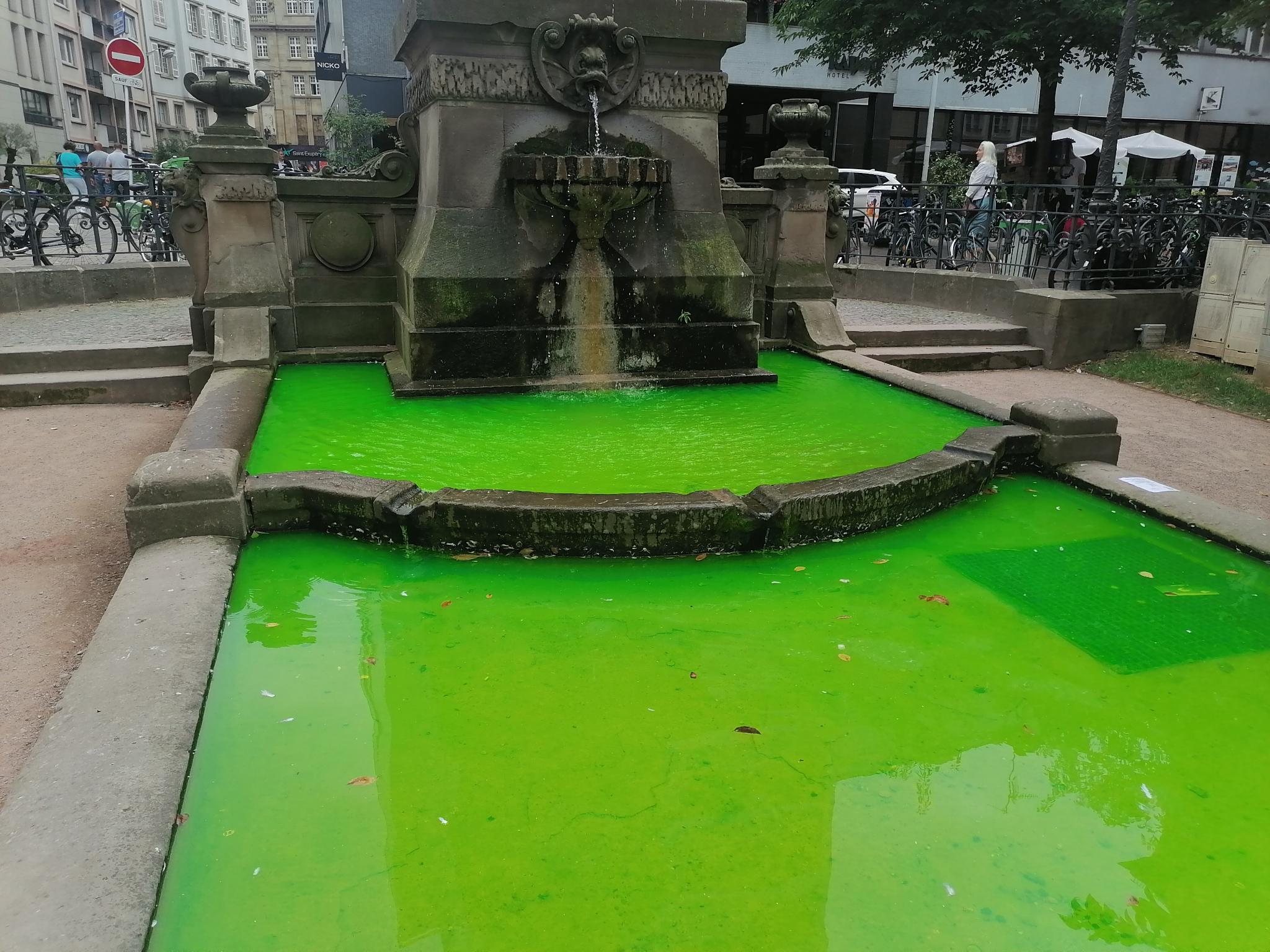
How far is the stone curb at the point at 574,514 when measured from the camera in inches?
173

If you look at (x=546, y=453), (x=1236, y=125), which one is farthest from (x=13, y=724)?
(x=1236, y=125)

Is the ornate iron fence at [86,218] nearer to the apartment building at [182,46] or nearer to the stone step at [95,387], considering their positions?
the stone step at [95,387]

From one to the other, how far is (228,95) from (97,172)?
9726mm

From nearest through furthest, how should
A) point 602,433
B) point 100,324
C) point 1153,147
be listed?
point 602,433 < point 100,324 < point 1153,147

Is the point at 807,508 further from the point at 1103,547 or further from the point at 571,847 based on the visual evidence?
the point at 571,847

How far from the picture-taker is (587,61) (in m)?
7.03

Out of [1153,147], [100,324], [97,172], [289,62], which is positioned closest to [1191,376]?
[100,324]

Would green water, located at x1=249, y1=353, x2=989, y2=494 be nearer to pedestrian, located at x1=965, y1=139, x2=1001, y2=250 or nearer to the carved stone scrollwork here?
the carved stone scrollwork

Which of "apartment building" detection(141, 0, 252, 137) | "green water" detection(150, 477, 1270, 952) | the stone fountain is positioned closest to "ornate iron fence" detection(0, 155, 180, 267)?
the stone fountain

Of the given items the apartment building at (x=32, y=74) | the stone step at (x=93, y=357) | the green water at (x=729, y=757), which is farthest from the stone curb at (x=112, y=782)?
the apartment building at (x=32, y=74)

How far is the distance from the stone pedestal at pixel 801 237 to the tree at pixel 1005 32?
11.9 meters

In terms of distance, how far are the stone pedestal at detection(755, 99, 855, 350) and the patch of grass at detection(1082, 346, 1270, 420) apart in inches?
142

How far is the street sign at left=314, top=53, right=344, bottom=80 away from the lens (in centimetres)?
3859

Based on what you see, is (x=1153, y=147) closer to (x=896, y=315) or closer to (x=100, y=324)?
(x=896, y=315)
